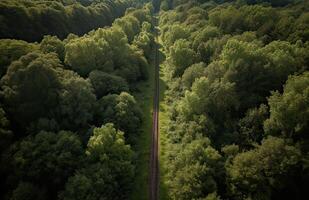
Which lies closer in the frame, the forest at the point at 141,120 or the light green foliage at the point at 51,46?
the forest at the point at 141,120

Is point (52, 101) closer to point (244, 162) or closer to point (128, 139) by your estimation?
point (128, 139)

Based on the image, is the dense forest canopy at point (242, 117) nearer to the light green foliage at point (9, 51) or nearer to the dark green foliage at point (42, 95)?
the dark green foliage at point (42, 95)

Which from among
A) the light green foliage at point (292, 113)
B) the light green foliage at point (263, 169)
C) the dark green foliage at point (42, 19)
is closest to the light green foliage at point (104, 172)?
the light green foliage at point (263, 169)

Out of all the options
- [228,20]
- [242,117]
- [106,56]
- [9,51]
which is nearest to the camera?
[9,51]

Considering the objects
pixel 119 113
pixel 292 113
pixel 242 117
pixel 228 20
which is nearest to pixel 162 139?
pixel 119 113

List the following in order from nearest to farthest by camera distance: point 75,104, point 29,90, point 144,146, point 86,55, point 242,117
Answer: point 29,90 < point 75,104 < point 242,117 < point 144,146 < point 86,55

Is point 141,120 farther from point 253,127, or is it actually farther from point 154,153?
point 253,127

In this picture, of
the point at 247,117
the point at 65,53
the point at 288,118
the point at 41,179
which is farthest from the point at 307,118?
the point at 65,53
